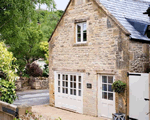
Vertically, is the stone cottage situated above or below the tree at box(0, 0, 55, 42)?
below

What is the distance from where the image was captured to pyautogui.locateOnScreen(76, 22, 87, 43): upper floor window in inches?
481

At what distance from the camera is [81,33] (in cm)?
1234

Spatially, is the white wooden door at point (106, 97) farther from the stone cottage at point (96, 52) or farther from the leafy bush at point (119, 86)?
the leafy bush at point (119, 86)

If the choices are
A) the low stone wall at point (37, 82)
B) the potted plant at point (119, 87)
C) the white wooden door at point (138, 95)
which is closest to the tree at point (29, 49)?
the low stone wall at point (37, 82)

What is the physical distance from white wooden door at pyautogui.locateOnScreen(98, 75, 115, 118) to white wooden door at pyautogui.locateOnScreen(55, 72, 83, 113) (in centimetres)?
133

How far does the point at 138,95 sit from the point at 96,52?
3.16 meters

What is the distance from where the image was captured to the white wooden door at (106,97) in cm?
1072

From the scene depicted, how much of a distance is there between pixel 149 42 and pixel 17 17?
6.55m

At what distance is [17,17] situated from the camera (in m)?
10.6

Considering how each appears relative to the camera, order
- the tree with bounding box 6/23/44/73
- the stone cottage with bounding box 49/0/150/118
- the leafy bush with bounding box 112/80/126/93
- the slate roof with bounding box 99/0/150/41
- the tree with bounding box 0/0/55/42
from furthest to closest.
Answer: the tree with bounding box 6/23/44/73
the slate roof with bounding box 99/0/150/41
the stone cottage with bounding box 49/0/150/118
the tree with bounding box 0/0/55/42
the leafy bush with bounding box 112/80/126/93

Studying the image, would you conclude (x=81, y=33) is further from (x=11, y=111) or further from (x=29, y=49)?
(x=29, y=49)

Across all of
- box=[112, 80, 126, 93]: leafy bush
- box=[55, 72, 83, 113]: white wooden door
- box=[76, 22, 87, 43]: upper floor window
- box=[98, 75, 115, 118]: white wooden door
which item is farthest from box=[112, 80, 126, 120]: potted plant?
box=[76, 22, 87, 43]: upper floor window

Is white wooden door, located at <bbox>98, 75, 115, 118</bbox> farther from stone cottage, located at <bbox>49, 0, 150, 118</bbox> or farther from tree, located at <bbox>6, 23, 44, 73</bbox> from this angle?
tree, located at <bbox>6, 23, 44, 73</bbox>

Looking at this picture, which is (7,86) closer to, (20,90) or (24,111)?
(24,111)
